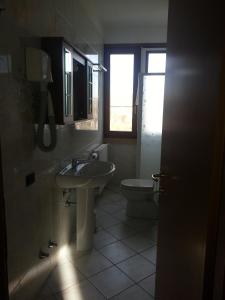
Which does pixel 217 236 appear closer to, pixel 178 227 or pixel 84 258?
pixel 178 227

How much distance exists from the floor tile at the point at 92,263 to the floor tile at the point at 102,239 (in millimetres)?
132

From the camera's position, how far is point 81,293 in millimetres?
1816

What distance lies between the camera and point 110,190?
3.99m

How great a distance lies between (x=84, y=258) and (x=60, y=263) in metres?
0.21

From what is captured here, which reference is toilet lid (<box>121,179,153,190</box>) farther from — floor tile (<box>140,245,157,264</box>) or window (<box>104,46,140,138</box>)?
window (<box>104,46,140,138</box>)

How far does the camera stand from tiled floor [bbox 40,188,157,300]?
6.00 feet

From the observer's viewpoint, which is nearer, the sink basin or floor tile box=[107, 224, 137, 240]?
the sink basin

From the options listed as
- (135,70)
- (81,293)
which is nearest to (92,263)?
(81,293)

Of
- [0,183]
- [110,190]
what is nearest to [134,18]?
[110,190]

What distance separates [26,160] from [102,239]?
54.7 inches

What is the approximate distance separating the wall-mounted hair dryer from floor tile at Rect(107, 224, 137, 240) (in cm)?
136

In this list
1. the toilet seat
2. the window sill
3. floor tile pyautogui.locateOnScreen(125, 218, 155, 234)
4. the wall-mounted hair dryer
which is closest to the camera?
the wall-mounted hair dryer

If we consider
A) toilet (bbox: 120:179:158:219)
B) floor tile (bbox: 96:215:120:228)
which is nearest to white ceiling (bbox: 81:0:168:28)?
toilet (bbox: 120:179:158:219)

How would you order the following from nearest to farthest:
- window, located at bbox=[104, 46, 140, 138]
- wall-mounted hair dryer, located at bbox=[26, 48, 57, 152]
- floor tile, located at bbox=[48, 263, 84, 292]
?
1. wall-mounted hair dryer, located at bbox=[26, 48, 57, 152]
2. floor tile, located at bbox=[48, 263, 84, 292]
3. window, located at bbox=[104, 46, 140, 138]
